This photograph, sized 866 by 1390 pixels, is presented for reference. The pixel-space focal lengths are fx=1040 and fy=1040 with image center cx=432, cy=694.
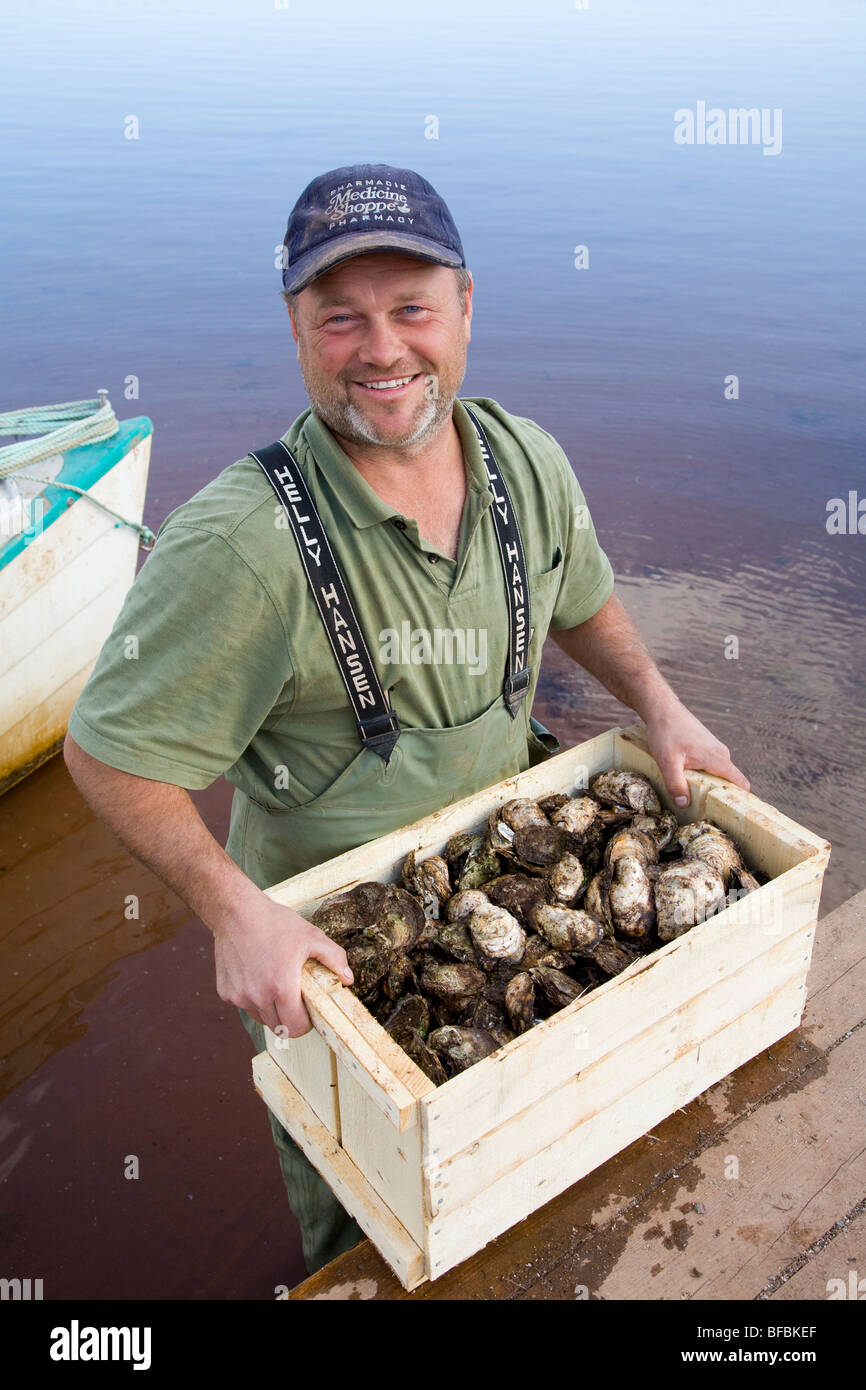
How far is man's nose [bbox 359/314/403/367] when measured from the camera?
256cm

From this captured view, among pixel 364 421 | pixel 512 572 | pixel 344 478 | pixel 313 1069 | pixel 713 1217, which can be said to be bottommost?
pixel 713 1217

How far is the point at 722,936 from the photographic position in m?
2.38

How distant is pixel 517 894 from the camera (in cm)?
275

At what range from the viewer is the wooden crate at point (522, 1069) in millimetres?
2041

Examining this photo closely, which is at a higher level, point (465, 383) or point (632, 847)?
point (465, 383)

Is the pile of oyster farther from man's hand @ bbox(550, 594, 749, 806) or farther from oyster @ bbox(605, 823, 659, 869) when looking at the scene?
man's hand @ bbox(550, 594, 749, 806)

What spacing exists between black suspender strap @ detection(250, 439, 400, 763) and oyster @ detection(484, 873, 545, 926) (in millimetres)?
562

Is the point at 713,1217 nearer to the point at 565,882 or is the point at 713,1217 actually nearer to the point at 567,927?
the point at 567,927

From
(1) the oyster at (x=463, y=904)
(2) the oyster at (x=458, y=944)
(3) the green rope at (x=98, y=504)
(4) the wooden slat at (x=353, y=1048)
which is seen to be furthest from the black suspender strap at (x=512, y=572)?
(3) the green rope at (x=98, y=504)

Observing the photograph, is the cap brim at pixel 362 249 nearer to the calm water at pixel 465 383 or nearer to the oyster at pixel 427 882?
the oyster at pixel 427 882

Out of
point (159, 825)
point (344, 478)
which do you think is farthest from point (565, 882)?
point (344, 478)

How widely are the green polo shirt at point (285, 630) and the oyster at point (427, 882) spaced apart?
0.32 m

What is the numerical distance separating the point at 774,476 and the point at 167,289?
29.3ft

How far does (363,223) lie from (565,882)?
5.76ft
